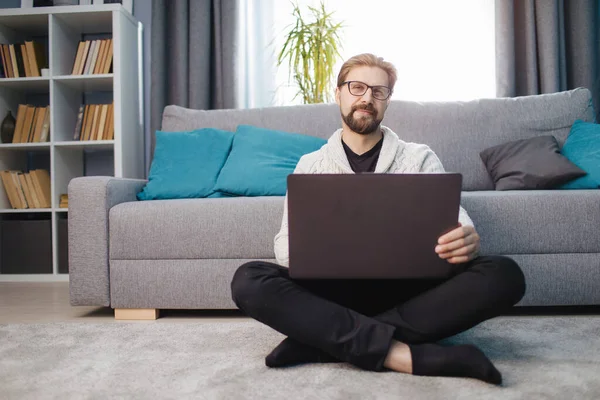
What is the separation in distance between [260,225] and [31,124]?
6.83ft

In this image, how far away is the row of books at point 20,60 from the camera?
322 centimetres

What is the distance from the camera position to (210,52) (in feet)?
10.9

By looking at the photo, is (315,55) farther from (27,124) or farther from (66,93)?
(27,124)

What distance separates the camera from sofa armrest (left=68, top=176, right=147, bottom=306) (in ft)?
6.41

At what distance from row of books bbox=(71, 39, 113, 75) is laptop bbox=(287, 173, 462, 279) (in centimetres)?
253

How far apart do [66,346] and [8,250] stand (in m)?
1.92

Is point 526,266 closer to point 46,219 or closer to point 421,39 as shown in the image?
point 421,39

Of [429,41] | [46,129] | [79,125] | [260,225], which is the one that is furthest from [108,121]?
[429,41]

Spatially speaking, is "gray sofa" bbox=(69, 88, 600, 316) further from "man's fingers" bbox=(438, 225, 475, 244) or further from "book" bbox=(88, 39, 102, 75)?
"book" bbox=(88, 39, 102, 75)

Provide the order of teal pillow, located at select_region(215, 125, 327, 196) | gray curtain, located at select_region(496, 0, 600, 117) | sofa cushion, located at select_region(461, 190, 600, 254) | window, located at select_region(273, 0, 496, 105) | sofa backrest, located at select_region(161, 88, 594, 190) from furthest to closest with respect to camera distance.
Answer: window, located at select_region(273, 0, 496, 105)
gray curtain, located at select_region(496, 0, 600, 117)
sofa backrest, located at select_region(161, 88, 594, 190)
teal pillow, located at select_region(215, 125, 327, 196)
sofa cushion, located at select_region(461, 190, 600, 254)

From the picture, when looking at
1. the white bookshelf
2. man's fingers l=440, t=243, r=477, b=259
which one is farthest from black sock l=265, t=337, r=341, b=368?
the white bookshelf

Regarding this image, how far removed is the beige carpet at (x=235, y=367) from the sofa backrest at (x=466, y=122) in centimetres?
91

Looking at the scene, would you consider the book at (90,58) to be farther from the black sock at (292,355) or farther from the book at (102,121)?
the black sock at (292,355)

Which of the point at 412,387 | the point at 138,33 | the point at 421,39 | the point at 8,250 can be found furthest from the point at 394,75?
the point at 8,250
